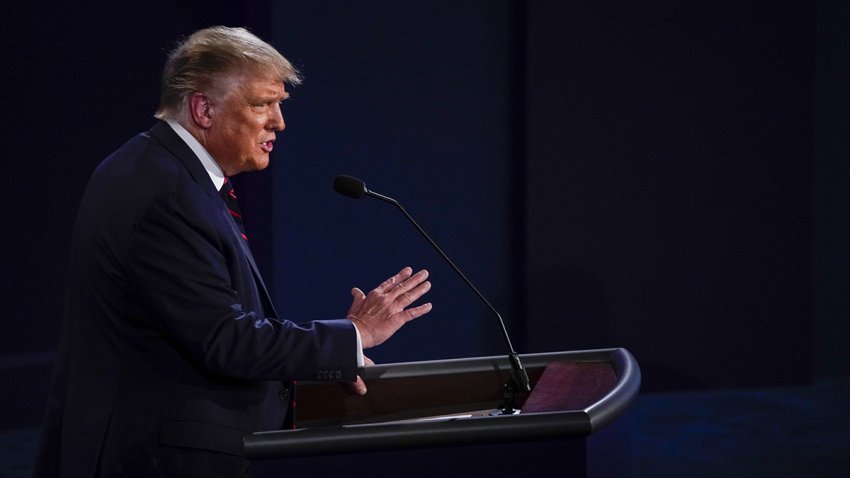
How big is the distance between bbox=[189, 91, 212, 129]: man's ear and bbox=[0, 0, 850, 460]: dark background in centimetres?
282

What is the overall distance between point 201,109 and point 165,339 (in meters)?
0.44

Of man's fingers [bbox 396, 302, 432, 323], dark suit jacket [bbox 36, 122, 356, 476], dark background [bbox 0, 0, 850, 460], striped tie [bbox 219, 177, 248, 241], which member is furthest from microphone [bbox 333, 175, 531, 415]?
dark background [bbox 0, 0, 850, 460]

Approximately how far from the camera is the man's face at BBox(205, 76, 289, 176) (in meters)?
1.99

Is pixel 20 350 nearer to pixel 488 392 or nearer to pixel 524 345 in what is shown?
pixel 524 345

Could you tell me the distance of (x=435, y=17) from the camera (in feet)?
16.6

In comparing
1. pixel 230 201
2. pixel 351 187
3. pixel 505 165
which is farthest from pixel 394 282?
pixel 505 165

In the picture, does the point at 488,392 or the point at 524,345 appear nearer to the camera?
the point at 488,392

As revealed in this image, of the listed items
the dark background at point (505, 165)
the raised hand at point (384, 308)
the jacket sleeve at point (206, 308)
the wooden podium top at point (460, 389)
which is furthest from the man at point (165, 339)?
the dark background at point (505, 165)

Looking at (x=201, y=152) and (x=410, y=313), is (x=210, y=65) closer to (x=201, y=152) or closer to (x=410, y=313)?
(x=201, y=152)

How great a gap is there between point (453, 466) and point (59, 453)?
0.67 metres

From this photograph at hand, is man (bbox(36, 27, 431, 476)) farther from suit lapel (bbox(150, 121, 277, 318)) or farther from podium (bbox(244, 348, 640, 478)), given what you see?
podium (bbox(244, 348, 640, 478))

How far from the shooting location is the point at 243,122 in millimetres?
2008

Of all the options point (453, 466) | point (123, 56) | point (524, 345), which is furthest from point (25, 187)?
point (453, 466)

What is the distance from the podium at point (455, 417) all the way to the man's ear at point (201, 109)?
0.58 metres
